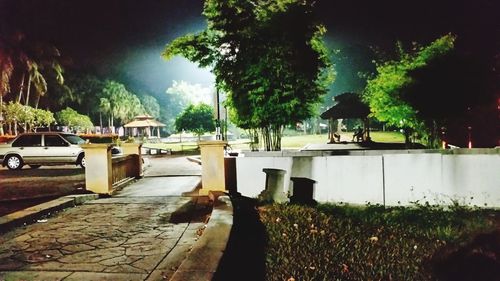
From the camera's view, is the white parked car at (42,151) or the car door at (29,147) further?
the car door at (29,147)

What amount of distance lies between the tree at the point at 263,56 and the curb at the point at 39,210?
4522mm

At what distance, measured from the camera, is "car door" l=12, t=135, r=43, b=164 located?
1592 centimetres

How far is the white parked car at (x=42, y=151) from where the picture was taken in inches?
623

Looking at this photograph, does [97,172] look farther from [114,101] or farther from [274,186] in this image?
[114,101]

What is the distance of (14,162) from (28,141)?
1095mm

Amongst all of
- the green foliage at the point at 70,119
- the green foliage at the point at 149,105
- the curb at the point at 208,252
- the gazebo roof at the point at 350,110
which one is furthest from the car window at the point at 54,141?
the green foliage at the point at 149,105

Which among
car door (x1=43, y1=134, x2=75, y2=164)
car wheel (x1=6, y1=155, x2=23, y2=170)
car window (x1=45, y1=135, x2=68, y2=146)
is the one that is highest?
car window (x1=45, y1=135, x2=68, y2=146)

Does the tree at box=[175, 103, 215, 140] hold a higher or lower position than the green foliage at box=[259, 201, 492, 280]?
higher

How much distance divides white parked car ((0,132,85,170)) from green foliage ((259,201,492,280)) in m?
11.4

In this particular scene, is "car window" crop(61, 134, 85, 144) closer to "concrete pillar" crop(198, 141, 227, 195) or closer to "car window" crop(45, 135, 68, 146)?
"car window" crop(45, 135, 68, 146)

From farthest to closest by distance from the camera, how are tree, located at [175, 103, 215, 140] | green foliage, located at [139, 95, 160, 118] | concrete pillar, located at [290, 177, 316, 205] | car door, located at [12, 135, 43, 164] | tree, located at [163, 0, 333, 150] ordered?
green foliage, located at [139, 95, 160, 118], tree, located at [175, 103, 215, 140], car door, located at [12, 135, 43, 164], tree, located at [163, 0, 333, 150], concrete pillar, located at [290, 177, 316, 205]

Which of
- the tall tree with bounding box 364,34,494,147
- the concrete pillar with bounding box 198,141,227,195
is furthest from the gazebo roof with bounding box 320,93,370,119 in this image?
the concrete pillar with bounding box 198,141,227,195

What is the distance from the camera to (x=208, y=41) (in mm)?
10250

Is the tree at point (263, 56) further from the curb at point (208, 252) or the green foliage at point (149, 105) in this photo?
the green foliage at point (149, 105)
